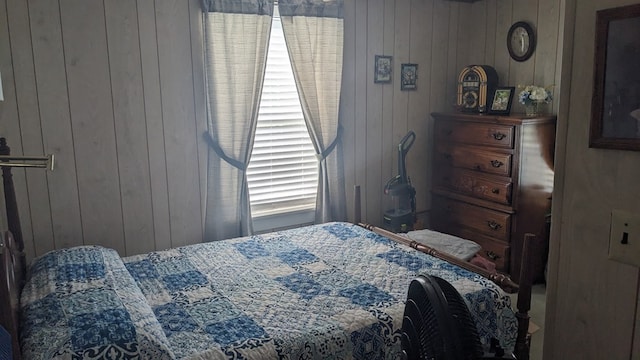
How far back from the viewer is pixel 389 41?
13.2 feet

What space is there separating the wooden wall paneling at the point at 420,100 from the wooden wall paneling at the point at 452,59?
23 centimetres

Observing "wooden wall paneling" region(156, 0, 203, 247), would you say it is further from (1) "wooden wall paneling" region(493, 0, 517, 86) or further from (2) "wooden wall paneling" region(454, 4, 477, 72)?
(1) "wooden wall paneling" region(493, 0, 517, 86)

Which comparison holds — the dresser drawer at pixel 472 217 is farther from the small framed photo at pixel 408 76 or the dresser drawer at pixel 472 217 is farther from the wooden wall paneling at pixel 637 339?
the wooden wall paneling at pixel 637 339

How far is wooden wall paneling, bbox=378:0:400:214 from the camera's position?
13.1 ft

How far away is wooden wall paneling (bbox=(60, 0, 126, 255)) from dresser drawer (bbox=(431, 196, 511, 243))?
104 inches

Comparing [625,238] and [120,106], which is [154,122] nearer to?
[120,106]

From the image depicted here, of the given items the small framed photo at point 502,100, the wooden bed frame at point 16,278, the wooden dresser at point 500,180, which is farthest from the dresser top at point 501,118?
the wooden bed frame at point 16,278

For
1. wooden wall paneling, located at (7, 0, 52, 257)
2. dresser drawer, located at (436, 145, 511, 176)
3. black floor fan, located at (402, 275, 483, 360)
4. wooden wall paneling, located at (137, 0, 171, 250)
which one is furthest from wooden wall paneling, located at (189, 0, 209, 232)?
black floor fan, located at (402, 275, 483, 360)

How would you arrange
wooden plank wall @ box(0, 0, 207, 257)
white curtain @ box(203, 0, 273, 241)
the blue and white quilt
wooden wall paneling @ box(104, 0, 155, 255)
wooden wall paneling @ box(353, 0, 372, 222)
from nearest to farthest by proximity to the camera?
the blue and white quilt
wooden plank wall @ box(0, 0, 207, 257)
wooden wall paneling @ box(104, 0, 155, 255)
white curtain @ box(203, 0, 273, 241)
wooden wall paneling @ box(353, 0, 372, 222)

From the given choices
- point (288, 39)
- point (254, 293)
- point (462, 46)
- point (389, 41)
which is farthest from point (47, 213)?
point (462, 46)

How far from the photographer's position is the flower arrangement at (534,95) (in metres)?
3.65

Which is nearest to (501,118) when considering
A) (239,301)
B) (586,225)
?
(239,301)

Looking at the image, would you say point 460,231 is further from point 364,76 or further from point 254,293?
point 254,293

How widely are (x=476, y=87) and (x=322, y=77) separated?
136 centimetres
